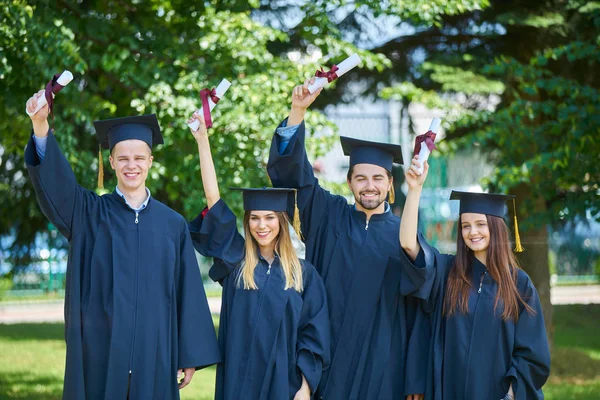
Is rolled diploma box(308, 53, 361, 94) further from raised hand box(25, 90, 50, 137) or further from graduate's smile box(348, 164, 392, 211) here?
raised hand box(25, 90, 50, 137)

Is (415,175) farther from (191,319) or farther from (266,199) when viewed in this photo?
(191,319)

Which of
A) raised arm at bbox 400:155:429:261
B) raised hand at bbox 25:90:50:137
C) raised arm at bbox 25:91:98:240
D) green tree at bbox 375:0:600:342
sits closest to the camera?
raised hand at bbox 25:90:50:137

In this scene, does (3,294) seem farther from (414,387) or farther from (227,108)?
(414,387)

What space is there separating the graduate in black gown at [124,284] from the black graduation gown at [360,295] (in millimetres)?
719

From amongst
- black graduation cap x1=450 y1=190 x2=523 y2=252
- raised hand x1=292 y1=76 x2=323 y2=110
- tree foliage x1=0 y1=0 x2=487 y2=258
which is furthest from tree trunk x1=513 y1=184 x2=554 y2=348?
raised hand x1=292 y1=76 x2=323 y2=110

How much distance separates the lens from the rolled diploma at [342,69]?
4.45m

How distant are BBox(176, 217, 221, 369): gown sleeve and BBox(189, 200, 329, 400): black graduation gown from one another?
105 millimetres

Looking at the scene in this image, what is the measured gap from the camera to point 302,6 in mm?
7867

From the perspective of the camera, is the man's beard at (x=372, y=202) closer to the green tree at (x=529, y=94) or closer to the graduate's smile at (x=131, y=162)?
the graduate's smile at (x=131, y=162)

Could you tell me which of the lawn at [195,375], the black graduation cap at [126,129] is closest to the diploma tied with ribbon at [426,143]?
the black graduation cap at [126,129]

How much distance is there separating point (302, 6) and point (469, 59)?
2.24 metres

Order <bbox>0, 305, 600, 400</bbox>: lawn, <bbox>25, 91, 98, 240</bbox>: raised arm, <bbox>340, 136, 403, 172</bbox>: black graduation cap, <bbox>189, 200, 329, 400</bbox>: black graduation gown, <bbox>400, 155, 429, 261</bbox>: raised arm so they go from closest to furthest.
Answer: <bbox>25, 91, 98, 240</bbox>: raised arm, <bbox>400, 155, 429, 261</bbox>: raised arm, <bbox>189, 200, 329, 400</bbox>: black graduation gown, <bbox>340, 136, 403, 172</bbox>: black graduation cap, <bbox>0, 305, 600, 400</bbox>: lawn

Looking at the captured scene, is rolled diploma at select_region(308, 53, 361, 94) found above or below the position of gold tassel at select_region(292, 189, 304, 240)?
above

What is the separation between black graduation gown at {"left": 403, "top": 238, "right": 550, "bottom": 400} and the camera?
4.61 metres
